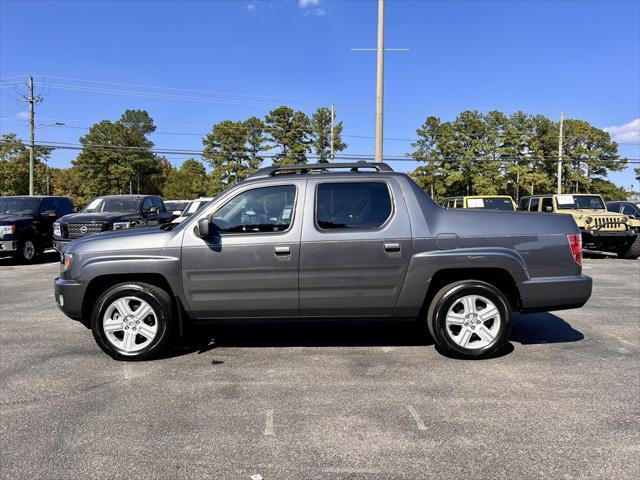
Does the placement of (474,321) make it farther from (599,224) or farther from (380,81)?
(380,81)

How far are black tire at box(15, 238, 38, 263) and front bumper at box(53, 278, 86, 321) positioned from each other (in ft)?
32.1

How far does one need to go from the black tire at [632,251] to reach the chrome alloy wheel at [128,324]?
14.1m

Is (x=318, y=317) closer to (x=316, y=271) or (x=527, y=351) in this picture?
(x=316, y=271)

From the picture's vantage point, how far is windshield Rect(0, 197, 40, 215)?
538 inches

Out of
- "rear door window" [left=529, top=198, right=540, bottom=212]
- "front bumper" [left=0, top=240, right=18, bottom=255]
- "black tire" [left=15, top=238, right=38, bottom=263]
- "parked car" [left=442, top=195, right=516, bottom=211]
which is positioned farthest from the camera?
"rear door window" [left=529, top=198, right=540, bottom=212]

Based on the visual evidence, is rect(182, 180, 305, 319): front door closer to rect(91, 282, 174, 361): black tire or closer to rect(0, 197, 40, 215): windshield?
rect(91, 282, 174, 361): black tire

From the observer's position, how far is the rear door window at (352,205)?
4520mm

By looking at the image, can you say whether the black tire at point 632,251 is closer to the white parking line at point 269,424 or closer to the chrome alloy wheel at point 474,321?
the chrome alloy wheel at point 474,321

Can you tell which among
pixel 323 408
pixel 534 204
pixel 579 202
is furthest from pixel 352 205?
pixel 534 204

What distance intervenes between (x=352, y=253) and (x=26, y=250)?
1196cm

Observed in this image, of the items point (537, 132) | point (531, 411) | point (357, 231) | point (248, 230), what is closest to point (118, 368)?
point (248, 230)

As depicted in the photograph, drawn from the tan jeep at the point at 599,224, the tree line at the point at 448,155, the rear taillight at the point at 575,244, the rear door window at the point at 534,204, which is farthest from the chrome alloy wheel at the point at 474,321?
the tree line at the point at 448,155

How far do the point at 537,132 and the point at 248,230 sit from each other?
61.3 m

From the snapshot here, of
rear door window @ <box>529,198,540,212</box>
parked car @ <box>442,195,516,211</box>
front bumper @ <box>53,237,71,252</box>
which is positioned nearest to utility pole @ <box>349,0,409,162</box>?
parked car @ <box>442,195,516,211</box>
